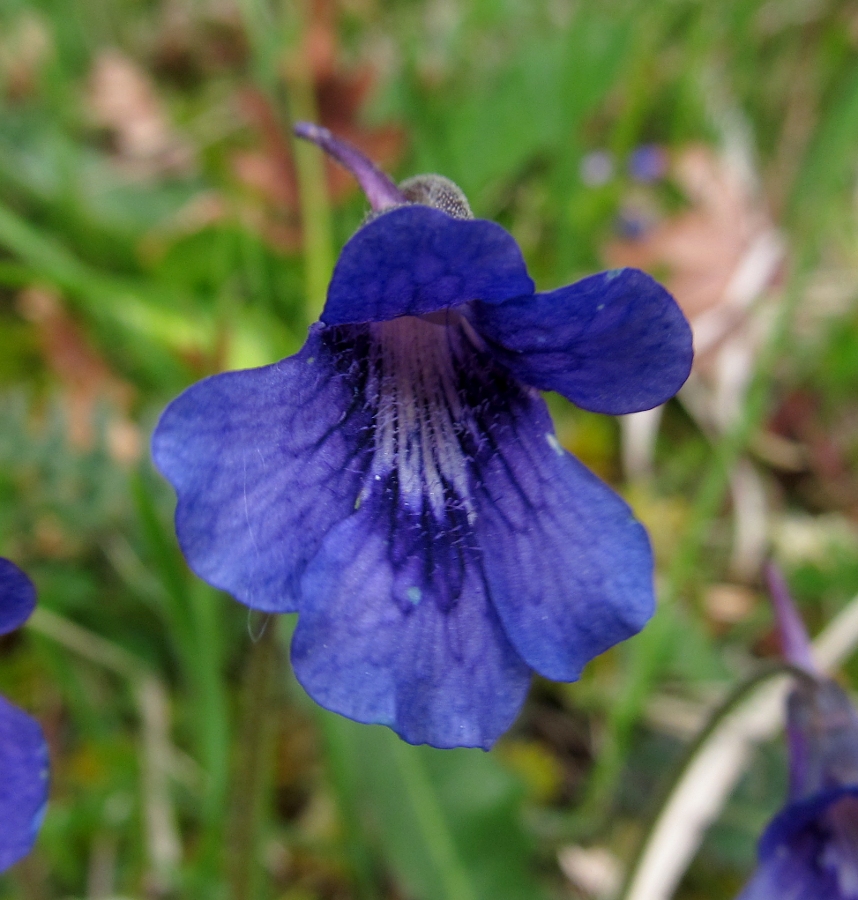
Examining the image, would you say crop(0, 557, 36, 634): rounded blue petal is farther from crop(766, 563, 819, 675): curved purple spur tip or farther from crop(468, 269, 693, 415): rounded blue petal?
crop(766, 563, 819, 675): curved purple spur tip

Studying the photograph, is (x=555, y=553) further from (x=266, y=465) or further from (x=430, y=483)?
(x=266, y=465)

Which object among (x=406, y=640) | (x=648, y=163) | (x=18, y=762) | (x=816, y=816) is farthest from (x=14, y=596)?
(x=648, y=163)

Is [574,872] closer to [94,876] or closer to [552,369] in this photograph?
[94,876]

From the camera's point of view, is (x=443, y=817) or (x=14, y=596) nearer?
(x=14, y=596)

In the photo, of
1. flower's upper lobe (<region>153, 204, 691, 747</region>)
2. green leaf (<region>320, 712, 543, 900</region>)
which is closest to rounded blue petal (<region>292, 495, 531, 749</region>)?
flower's upper lobe (<region>153, 204, 691, 747</region>)

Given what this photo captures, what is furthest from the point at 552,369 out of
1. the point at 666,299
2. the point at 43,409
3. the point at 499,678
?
the point at 43,409

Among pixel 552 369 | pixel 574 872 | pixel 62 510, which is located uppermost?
pixel 552 369
